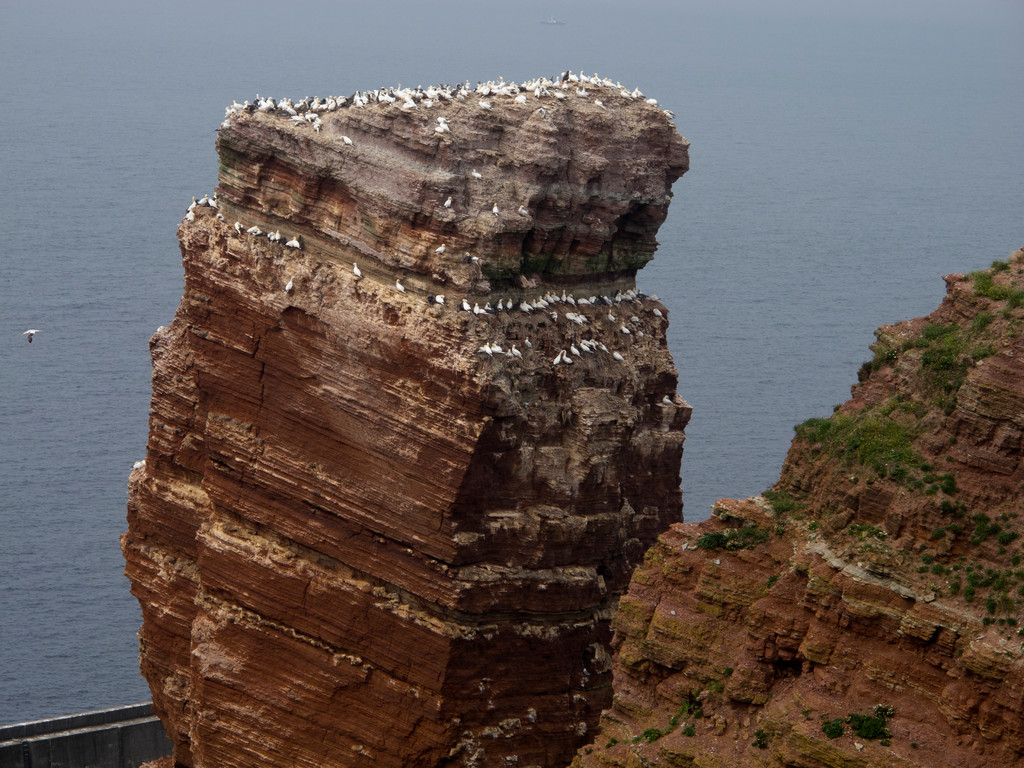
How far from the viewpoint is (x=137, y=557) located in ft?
169

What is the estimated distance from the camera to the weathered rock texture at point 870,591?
32.0 meters

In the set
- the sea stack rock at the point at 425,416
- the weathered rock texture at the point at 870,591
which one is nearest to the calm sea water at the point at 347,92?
the sea stack rock at the point at 425,416

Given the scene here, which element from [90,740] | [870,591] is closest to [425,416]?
[870,591]

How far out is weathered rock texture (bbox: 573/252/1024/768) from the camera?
32.0m

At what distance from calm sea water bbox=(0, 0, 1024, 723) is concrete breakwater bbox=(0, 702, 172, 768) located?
404 cm

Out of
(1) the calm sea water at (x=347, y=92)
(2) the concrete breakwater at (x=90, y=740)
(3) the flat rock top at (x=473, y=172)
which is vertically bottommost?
(2) the concrete breakwater at (x=90, y=740)

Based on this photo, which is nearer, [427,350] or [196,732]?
[427,350]

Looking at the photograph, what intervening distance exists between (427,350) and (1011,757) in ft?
53.8

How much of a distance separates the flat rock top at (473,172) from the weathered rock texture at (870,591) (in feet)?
30.7

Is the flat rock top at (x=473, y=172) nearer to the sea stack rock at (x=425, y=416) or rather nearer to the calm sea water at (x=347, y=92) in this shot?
the sea stack rock at (x=425, y=416)

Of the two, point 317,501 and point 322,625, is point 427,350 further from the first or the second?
point 322,625

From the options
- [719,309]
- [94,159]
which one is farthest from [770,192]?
[94,159]

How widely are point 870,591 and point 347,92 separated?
350 feet

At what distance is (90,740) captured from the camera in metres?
62.2
